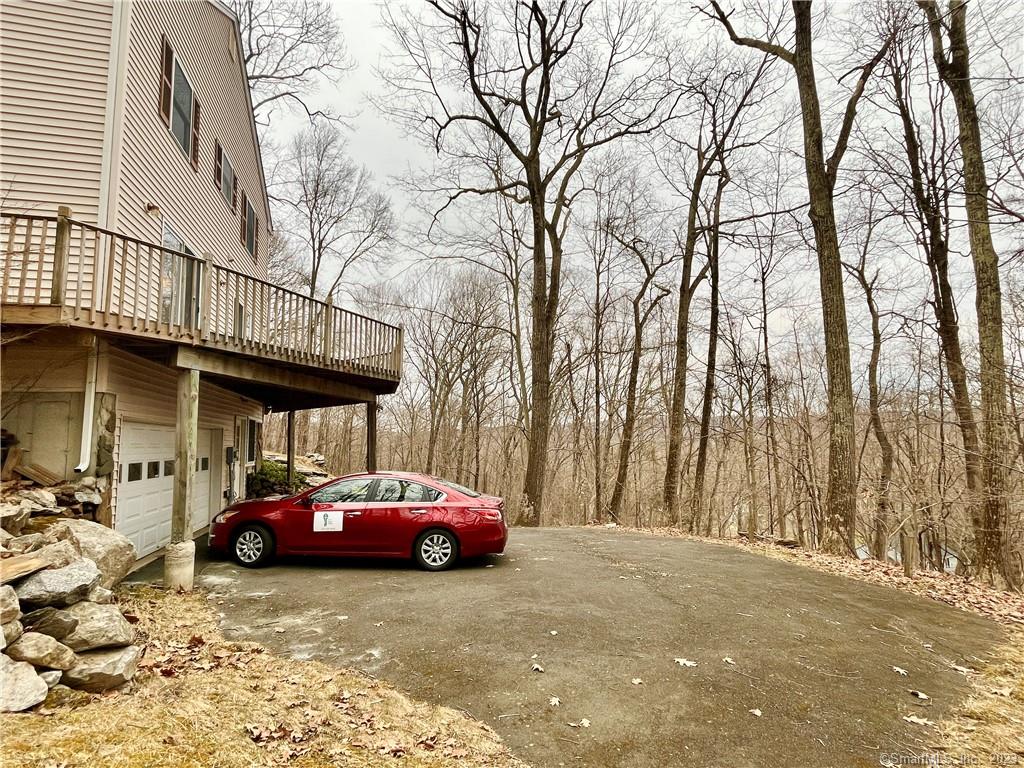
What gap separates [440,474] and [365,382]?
2016 cm

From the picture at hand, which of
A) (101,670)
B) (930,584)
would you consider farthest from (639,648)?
(930,584)

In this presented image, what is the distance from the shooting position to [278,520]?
A: 26.9 ft

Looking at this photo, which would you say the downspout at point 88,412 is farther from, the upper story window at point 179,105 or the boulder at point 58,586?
the upper story window at point 179,105

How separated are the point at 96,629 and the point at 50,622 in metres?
0.30

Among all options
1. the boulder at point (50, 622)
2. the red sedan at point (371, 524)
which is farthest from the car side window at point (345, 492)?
the boulder at point (50, 622)

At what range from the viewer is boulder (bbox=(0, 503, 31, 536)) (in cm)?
501

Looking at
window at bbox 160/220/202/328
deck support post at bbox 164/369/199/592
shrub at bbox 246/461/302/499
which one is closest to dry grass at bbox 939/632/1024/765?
deck support post at bbox 164/369/199/592

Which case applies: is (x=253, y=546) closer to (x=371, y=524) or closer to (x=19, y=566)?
(x=371, y=524)

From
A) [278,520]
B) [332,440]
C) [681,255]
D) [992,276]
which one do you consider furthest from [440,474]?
[992,276]

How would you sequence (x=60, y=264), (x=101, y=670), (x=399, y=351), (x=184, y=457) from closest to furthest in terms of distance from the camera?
(x=101, y=670)
(x=60, y=264)
(x=184, y=457)
(x=399, y=351)

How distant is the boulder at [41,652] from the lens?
354cm

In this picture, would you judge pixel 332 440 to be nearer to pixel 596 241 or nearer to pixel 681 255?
pixel 596 241

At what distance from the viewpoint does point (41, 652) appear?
360 centimetres

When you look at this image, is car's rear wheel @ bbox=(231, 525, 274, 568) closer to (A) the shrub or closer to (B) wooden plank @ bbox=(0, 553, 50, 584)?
(B) wooden plank @ bbox=(0, 553, 50, 584)
